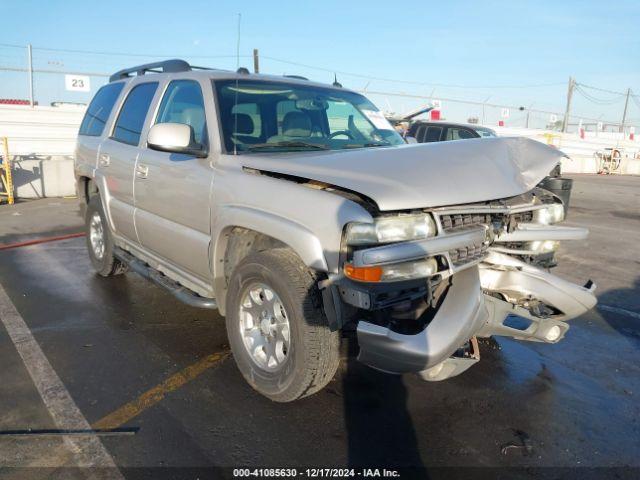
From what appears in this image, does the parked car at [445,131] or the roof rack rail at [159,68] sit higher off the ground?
the roof rack rail at [159,68]

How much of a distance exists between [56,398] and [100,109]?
347 centimetres

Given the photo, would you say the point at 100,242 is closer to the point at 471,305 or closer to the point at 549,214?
the point at 471,305

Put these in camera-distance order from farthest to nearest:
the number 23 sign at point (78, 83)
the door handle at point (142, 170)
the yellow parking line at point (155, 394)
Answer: the number 23 sign at point (78, 83), the door handle at point (142, 170), the yellow parking line at point (155, 394)

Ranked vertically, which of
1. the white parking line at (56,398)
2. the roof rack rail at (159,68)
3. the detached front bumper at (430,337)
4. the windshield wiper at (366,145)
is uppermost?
the roof rack rail at (159,68)

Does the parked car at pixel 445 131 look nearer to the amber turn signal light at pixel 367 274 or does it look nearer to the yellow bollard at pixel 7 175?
the yellow bollard at pixel 7 175

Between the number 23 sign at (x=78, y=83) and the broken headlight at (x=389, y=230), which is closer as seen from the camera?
the broken headlight at (x=389, y=230)

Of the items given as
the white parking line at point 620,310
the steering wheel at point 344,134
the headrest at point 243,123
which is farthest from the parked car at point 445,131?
the headrest at point 243,123

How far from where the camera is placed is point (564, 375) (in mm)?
3578

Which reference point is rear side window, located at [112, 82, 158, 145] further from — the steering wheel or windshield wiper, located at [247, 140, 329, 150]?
the steering wheel

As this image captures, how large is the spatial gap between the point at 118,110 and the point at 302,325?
3367 mm

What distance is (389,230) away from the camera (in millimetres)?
2496

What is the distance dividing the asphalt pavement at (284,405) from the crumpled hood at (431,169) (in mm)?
1298

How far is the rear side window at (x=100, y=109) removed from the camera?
206 inches

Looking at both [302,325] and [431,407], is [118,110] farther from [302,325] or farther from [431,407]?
[431,407]
